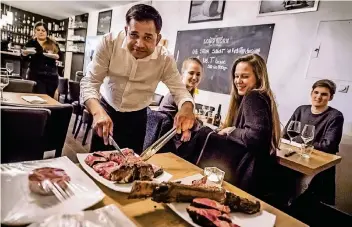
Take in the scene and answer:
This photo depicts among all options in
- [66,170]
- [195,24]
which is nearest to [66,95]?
[195,24]

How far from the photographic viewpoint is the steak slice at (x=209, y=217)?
2.02ft

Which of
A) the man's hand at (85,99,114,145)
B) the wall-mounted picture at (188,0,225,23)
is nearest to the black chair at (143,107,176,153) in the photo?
the man's hand at (85,99,114,145)

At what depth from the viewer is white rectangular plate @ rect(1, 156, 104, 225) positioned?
528mm

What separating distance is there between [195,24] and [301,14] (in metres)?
1.79

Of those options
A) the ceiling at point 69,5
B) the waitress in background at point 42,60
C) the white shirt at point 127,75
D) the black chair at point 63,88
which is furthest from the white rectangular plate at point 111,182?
the ceiling at point 69,5

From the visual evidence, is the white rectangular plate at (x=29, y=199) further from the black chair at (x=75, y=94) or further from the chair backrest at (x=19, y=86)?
the black chair at (x=75, y=94)

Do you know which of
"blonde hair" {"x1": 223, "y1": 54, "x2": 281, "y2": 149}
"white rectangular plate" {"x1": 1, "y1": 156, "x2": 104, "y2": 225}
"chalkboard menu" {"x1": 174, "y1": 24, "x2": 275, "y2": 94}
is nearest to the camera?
"white rectangular plate" {"x1": 1, "y1": 156, "x2": 104, "y2": 225}

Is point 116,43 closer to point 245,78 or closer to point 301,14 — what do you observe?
point 245,78

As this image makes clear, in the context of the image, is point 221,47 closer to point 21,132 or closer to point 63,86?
point 63,86

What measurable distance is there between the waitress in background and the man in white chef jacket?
2.60 meters

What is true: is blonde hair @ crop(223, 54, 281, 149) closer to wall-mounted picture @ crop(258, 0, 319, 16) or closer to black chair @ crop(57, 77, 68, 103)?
wall-mounted picture @ crop(258, 0, 319, 16)

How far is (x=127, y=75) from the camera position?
56.9 inches

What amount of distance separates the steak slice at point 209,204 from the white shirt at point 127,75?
2.19ft

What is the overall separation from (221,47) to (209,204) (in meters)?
3.49
